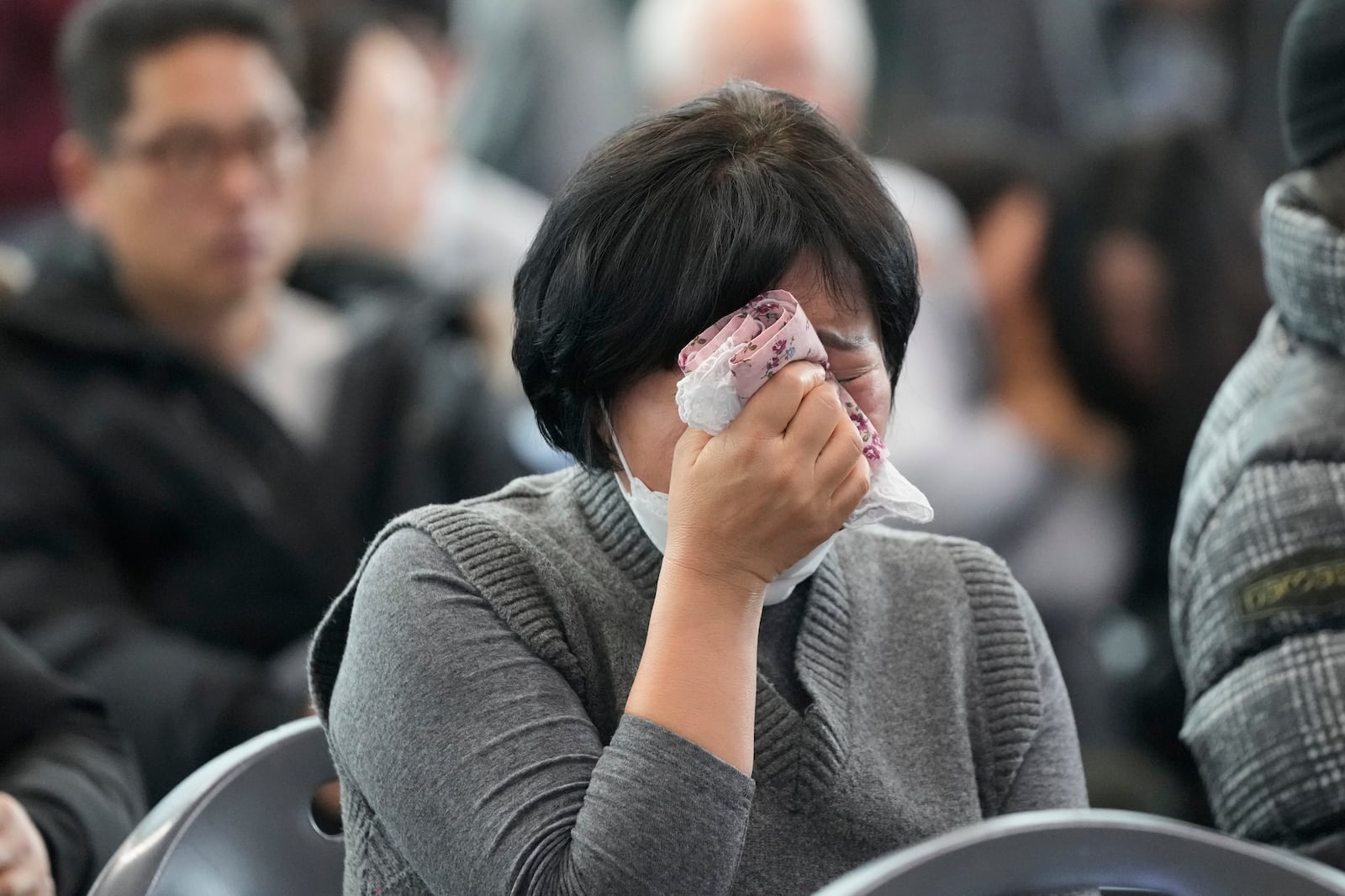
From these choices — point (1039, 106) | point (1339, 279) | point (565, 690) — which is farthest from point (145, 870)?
point (1039, 106)

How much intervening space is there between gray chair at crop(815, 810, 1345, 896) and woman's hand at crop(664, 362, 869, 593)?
24 centimetres

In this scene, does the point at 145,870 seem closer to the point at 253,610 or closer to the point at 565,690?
the point at 565,690

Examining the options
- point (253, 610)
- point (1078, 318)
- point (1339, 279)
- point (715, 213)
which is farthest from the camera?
point (1078, 318)

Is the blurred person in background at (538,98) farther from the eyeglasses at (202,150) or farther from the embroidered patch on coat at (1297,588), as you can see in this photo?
→ the embroidered patch on coat at (1297,588)

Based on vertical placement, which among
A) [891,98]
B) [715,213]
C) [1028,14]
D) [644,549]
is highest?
[715,213]

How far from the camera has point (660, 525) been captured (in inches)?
53.7

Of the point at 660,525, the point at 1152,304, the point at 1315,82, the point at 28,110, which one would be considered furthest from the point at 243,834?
the point at 28,110

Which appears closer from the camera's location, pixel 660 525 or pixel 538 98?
pixel 660 525

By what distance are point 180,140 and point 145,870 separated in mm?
1655

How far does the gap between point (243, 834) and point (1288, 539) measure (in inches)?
36.7

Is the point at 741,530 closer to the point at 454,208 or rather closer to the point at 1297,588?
the point at 1297,588

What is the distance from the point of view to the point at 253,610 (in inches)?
101

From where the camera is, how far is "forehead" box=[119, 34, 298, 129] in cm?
270

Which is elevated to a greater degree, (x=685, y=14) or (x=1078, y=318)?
(x=685, y=14)
